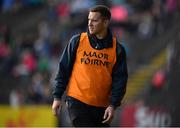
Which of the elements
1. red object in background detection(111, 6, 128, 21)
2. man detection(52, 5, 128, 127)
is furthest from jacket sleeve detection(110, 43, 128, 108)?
red object in background detection(111, 6, 128, 21)

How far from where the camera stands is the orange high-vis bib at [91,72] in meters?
7.67

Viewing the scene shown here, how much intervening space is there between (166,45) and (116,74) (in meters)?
9.84

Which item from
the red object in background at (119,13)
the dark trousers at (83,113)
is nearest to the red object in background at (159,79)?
the red object in background at (119,13)

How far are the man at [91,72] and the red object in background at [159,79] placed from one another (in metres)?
6.55

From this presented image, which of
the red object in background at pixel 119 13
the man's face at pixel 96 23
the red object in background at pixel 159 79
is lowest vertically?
the red object in background at pixel 159 79

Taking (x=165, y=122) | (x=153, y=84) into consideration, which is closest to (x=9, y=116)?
(x=153, y=84)

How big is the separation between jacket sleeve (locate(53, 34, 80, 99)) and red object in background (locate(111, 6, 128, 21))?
11.3 m

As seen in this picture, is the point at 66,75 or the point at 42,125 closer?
the point at 66,75

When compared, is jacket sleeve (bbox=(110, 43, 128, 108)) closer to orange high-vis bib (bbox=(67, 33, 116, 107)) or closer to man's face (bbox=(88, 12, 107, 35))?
orange high-vis bib (bbox=(67, 33, 116, 107))

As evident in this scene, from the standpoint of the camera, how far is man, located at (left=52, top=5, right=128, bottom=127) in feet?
25.1

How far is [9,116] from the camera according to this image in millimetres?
16094

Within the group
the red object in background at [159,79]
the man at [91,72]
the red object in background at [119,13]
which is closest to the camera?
the man at [91,72]

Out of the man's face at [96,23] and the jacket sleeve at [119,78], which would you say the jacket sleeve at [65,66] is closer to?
the man's face at [96,23]

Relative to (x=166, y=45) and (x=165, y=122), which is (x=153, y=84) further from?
(x=165, y=122)
